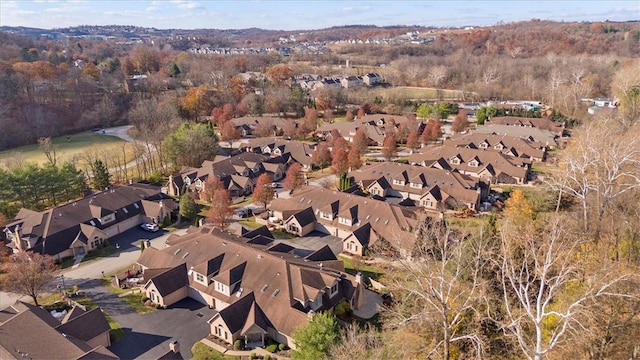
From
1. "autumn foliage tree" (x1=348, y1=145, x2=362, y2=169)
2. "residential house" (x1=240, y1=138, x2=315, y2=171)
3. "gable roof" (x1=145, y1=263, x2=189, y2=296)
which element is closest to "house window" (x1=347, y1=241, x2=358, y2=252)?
"gable roof" (x1=145, y1=263, x2=189, y2=296)

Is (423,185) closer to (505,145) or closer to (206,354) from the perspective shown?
(505,145)

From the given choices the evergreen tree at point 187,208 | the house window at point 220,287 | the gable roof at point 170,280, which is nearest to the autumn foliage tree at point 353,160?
the evergreen tree at point 187,208

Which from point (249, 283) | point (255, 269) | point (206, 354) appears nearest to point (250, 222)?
point (255, 269)

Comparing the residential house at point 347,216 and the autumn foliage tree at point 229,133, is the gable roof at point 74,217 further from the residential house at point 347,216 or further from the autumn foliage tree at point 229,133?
the autumn foliage tree at point 229,133

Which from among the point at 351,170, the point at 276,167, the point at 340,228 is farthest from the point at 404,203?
the point at 276,167

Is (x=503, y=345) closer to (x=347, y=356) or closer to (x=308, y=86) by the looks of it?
(x=347, y=356)
